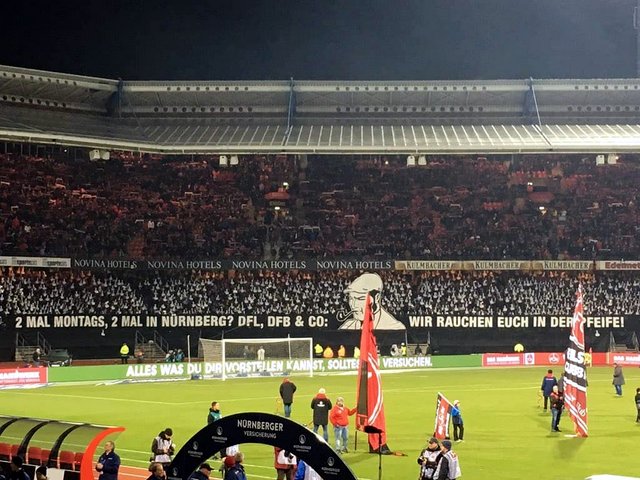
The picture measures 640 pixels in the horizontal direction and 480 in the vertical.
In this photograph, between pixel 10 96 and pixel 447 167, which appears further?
pixel 447 167

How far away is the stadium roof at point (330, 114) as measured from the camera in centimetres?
5534

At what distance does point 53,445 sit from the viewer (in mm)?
16031

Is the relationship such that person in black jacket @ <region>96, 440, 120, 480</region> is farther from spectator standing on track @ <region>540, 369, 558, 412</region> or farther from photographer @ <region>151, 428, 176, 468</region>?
spectator standing on track @ <region>540, 369, 558, 412</region>

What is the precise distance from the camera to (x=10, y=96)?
56719 millimetres

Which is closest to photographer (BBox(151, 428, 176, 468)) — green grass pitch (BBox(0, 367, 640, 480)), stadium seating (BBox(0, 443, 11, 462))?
stadium seating (BBox(0, 443, 11, 462))

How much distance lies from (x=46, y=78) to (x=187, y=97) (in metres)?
10.1

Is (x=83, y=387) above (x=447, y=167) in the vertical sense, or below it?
below

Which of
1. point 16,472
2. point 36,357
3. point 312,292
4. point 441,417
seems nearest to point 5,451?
point 16,472

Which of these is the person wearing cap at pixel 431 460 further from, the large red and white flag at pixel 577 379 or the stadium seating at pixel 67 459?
the large red and white flag at pixel 577 379

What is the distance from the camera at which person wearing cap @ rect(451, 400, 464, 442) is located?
25366mm

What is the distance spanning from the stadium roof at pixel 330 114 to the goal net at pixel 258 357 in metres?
12.4

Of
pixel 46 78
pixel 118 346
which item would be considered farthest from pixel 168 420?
pixel 46 78

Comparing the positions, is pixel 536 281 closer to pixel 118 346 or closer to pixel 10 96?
pixel 118 346

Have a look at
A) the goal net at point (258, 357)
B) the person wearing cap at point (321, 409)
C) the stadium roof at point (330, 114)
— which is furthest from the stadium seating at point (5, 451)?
the stadium roof at point (330, 114)
